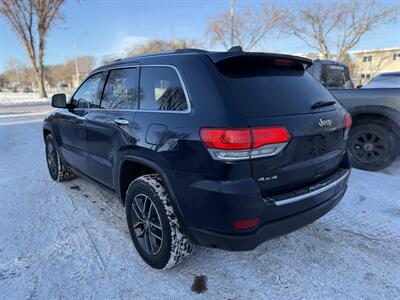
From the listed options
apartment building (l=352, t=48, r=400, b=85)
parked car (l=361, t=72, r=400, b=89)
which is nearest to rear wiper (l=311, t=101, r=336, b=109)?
parked car (l=361, t=72, r=400, b=89)

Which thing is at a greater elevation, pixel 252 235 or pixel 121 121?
pixel 121 121

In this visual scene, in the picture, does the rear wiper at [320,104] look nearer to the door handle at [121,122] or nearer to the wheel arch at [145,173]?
the wheel arch at [145,173]

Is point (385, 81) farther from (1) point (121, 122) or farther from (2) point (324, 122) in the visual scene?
(1) point (121, 122)

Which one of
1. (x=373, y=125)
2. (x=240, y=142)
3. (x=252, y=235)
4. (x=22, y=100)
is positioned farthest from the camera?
(x=22, y=100)

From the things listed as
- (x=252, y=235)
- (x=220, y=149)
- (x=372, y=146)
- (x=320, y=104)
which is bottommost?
(x=252, y=235)

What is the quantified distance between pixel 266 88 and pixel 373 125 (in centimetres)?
348

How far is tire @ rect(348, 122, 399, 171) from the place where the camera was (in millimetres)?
4672

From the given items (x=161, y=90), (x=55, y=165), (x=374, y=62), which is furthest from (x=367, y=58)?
(x=161, y=90)

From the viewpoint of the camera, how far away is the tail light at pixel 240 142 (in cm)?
184

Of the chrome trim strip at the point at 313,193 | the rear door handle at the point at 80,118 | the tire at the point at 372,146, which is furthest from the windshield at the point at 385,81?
the rear door handle at the point at 80,118

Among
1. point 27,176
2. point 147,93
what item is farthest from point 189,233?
point 27,176

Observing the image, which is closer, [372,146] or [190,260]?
[190,260]

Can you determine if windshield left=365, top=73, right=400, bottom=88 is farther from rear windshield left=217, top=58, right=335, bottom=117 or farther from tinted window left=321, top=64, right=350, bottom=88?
rear windshield left=217, top=58, right=335, bottom=117

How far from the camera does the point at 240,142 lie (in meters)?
1.84
